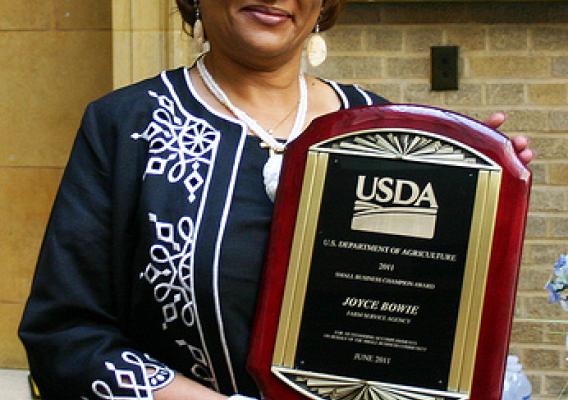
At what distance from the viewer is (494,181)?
2.08 metres

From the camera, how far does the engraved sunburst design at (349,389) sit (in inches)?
81.4

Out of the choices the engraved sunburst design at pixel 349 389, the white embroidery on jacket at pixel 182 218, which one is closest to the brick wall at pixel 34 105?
the white embroidery on jacket at pixel 182 218

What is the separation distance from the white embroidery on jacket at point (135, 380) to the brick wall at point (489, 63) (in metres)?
3.32

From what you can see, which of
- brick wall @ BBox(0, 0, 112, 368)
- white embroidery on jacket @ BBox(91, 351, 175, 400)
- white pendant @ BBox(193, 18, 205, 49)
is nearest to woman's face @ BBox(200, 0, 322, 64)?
white pendant @ BBox(193, 18, 205, 49)

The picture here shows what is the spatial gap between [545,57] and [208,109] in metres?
3.28

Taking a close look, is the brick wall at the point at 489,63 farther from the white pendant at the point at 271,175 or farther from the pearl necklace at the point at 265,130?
the white pendant at the point at 271,175

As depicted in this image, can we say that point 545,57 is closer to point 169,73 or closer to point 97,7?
point 97,7

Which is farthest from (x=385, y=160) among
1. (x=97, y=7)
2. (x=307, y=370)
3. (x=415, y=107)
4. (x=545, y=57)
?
(x=97, y=7)

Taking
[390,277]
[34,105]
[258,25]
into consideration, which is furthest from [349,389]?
[34,105]

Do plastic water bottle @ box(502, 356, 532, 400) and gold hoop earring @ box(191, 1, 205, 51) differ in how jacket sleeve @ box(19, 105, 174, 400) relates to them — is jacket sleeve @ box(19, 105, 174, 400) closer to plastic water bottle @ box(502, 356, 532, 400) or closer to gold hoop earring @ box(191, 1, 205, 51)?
gold hoop earring @ box(191, 1, 205, 51)

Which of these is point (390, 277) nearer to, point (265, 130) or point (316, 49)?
point (265, 130)

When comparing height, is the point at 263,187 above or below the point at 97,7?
below

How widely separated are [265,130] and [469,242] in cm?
41

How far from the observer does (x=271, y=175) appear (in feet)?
7.23
